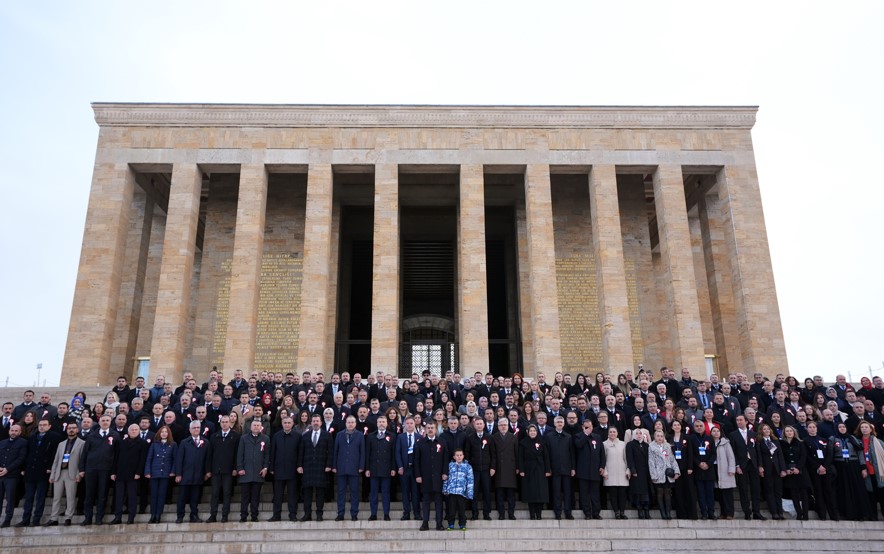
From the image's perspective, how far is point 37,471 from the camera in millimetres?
9312

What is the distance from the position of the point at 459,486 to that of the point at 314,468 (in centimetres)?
204

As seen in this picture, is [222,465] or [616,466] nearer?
[222,465]

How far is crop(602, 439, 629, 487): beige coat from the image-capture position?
31.2 feet

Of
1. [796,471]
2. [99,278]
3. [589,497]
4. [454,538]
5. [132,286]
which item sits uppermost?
[132,286]

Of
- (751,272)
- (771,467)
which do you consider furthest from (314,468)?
(751,272)

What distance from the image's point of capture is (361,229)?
26031 millimetres

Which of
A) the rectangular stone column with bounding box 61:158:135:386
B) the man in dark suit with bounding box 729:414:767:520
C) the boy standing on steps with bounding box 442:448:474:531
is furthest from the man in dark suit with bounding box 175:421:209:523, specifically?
the rectangular stone column with bounding box 61:158:135:386

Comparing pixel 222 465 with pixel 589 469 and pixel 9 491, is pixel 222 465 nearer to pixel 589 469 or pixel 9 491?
pixel 9 491

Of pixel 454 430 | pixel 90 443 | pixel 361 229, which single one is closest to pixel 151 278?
pixel 361 229

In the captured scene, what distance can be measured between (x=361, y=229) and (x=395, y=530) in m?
17.9

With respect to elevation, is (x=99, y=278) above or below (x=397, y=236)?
below

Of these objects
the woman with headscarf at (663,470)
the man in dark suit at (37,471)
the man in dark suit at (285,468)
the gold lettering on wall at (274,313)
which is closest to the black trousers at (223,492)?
the man in dark suit at (285,468)

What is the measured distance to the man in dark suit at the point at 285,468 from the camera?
9.38m

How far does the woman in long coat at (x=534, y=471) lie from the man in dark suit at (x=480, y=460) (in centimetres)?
48
